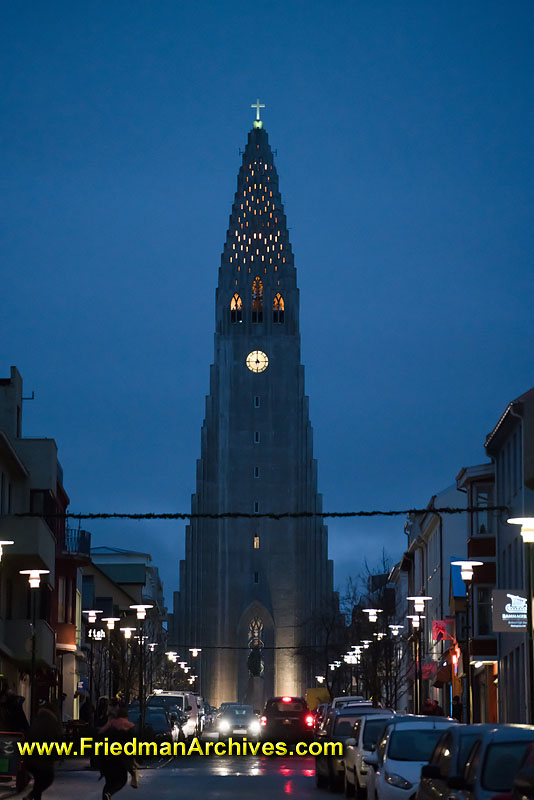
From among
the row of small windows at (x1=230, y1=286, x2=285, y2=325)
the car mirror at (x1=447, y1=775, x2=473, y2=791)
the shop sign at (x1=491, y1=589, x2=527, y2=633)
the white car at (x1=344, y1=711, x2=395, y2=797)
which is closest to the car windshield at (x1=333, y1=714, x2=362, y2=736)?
the white car at (x1=344, y1=711, x2=395, y2=797)

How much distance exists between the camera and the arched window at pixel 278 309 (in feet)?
477

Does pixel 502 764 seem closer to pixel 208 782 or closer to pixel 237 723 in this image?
pixel 208 782

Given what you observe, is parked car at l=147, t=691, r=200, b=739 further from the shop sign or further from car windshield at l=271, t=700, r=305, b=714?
the shop sign

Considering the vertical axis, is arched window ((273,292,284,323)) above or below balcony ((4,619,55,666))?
above

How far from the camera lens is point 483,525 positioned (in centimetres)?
5534

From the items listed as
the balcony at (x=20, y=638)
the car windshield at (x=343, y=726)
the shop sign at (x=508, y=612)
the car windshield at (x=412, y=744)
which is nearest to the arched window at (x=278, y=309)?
the balcony at (x=20, y=638)

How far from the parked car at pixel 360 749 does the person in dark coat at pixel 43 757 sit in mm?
7374

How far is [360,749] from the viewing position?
27234 mm

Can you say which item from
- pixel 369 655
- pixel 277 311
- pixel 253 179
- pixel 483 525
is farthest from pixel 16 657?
pixel 253 179

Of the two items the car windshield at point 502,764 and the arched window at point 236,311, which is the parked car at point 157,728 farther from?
Answer: the arched window at point 236,311

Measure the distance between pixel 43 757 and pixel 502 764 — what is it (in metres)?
8.52

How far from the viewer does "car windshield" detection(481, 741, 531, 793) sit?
1341cm

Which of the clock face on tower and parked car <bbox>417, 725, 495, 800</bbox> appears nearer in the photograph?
parked car <bbox>417, 725, 495, 800</bbox>

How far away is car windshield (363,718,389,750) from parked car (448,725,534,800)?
13.2 m
